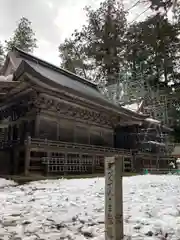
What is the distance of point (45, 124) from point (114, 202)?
8949 mm

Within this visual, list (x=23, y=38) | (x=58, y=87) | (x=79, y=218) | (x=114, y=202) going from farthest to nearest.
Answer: (x=23, y=38) < (x=58, y=87) < (x=79, y=218) < (x=114, y=202)

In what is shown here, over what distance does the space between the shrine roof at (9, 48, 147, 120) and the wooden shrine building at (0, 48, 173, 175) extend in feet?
0.12

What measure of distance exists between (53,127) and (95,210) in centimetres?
797

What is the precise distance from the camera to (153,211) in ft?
12.4

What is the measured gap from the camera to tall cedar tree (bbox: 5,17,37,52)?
34719mm

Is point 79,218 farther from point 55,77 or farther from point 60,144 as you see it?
point 55,77

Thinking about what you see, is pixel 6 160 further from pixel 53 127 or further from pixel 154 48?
pixel 154 48

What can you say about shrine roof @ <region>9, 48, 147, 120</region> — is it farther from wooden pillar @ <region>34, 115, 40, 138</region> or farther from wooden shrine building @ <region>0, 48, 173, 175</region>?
wooden pillar @ <region>34, 115, 40, 138</region>

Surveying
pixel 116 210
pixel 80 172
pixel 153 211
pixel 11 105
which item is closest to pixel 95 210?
pixel 153 211

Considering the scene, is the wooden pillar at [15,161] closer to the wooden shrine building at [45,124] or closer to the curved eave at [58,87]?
the wooden shrine building at [45,124]

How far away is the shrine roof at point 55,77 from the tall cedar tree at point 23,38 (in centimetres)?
1875

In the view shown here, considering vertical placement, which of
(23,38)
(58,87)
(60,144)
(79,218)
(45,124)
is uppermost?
(23,38)

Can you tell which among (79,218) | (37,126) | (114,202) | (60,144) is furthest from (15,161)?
(114,202)

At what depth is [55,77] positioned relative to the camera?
14.5 metres
